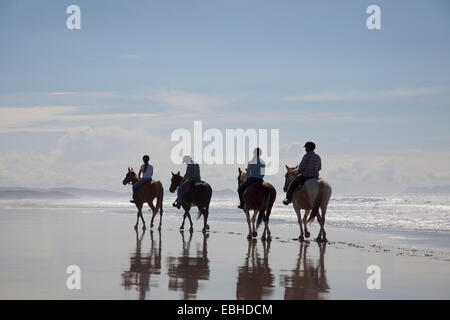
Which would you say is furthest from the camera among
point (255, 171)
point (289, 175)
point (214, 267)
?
point (289, 175)

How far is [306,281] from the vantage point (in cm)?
1037

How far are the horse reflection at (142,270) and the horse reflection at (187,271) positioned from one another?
28 cm

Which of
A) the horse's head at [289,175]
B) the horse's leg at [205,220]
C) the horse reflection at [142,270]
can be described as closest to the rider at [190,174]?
the horse's leg at [205,220]

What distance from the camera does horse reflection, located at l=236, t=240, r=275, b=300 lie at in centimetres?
899

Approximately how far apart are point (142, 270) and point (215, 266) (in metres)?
1.52

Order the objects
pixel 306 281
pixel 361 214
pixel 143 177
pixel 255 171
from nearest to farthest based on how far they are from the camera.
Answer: pixel 306 281
pixel 255 171
pixel 143 177
pixel 361 214

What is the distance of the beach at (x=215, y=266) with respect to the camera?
9.18 meters

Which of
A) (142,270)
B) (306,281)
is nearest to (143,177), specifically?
(142,270)

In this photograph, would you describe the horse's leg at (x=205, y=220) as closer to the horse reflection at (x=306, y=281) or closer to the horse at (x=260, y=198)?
the horse at (x=260, y=198)

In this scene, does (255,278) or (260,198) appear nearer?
(255,278)

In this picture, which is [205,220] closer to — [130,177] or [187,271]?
[130,177]

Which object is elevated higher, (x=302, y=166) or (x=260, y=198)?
(x=302, y=166)
